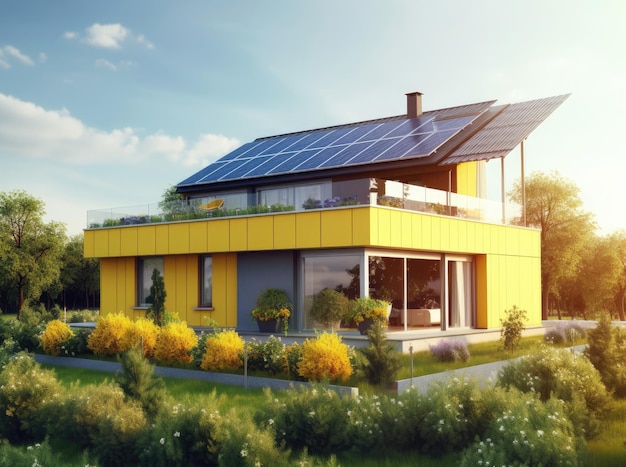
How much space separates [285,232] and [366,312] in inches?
160

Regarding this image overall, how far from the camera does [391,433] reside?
9.20 meters

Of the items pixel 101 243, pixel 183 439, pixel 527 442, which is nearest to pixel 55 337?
pixel 101 243

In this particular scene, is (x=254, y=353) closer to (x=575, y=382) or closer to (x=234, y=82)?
(x=575, y=382)

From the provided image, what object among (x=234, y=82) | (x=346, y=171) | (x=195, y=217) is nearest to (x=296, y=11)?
(x=234, y=82)

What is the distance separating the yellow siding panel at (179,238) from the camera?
24922 mm

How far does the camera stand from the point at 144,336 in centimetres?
1803

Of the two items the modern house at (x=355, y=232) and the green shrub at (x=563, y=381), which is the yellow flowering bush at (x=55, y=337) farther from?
the green shrub at (x=563, y=381)

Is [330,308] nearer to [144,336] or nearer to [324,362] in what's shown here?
[144,336]

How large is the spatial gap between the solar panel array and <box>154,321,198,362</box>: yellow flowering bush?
9739 millimetres

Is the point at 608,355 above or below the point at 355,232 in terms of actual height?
below

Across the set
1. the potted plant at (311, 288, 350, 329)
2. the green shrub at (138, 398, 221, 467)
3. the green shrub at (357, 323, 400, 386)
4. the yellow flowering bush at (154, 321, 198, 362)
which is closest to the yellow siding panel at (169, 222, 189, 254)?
the potted plant at (311, 288, 350, 329)

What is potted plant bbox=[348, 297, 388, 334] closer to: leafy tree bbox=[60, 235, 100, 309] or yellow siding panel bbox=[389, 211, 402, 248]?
Result: yellow siding panel bbox=[389, 211, 402, 248]

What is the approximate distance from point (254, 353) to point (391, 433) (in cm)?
659

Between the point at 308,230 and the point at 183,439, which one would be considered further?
the point at 308,230
